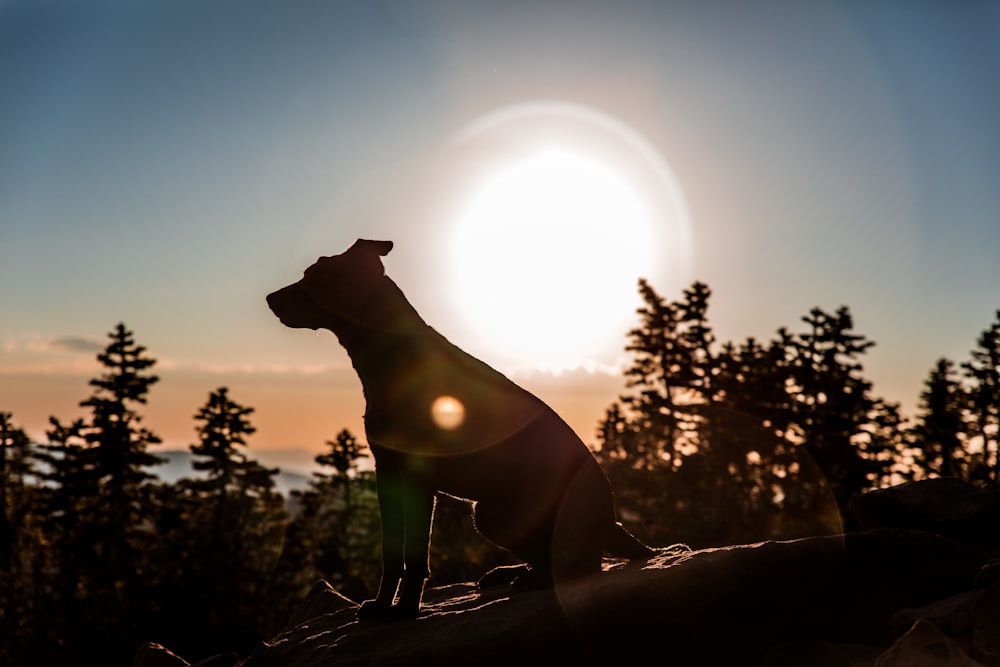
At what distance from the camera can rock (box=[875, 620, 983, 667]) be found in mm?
6223

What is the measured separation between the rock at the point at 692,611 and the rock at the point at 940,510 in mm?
3563

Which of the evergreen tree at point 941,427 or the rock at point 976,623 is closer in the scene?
the rock at point 976,623

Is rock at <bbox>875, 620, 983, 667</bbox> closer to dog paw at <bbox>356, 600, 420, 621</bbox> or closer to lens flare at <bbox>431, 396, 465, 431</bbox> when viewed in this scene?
lens flare at <bbox>431, 396, 465, 431</bbox>

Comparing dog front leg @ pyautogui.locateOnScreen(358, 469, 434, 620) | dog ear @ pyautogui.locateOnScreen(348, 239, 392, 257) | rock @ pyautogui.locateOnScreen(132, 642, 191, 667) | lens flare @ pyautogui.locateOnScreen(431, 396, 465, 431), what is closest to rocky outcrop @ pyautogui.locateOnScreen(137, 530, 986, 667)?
dog front leg @ pyautogui.locateOnScreen(358, 469, 434, 620)

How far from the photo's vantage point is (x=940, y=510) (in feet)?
42.2

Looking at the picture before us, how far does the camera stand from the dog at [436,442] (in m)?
8.55

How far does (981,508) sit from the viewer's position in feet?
41.5

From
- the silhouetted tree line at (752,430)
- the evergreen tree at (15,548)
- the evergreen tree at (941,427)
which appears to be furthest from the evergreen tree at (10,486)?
the evergreen tree at (941,427)

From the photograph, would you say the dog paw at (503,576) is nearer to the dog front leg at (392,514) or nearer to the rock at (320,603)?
the dog front leg at (392,514)

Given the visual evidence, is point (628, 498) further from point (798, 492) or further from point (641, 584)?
point (641, 584)

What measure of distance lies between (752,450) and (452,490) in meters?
36.7

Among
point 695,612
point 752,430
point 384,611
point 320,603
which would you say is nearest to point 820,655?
point 695,612

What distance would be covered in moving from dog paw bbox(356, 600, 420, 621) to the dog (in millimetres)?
14

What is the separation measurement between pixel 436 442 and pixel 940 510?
841 cm
